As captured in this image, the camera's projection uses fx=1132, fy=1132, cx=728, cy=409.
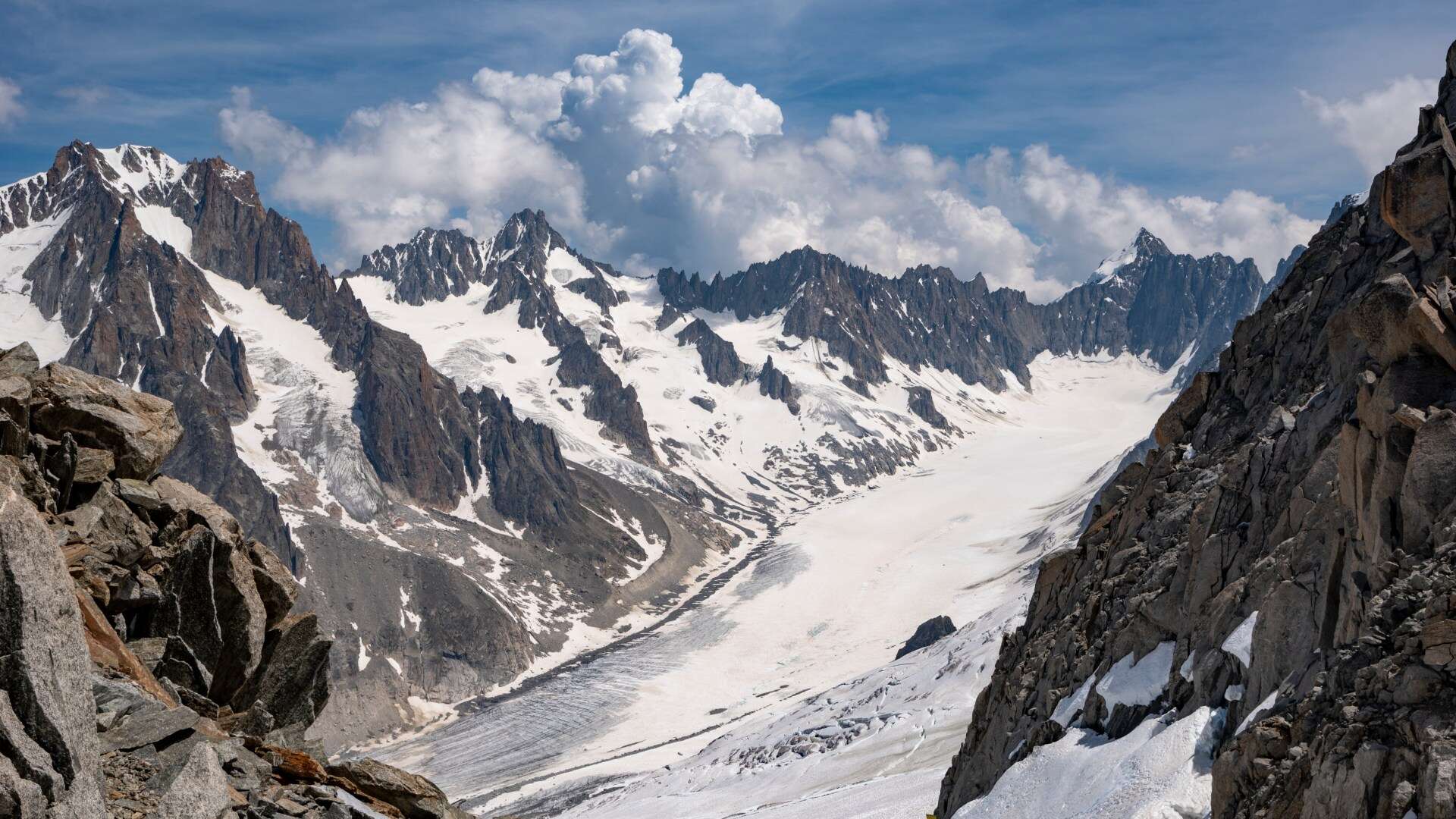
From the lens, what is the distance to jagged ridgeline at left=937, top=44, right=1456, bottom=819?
787 inches

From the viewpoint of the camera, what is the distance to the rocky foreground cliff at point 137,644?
1684 cm

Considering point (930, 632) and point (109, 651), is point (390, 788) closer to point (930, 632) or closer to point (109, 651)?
point (109, 651)

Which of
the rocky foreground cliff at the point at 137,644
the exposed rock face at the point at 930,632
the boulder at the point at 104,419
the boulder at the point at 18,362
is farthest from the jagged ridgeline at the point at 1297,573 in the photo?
the exposed rock face at the point at 930,632

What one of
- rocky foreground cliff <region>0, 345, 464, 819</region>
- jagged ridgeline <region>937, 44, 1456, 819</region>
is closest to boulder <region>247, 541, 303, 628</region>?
rocky foreground cliff <region>0, 345, 464, 819</region>

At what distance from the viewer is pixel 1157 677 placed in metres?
33.6

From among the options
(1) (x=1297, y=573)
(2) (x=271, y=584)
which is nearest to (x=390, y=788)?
(2) (x=271, y=584)

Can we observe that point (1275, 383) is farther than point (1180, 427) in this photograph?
No

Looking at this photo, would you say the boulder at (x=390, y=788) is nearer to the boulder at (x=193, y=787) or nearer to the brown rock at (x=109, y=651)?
the brown rock at (x=109, y=651)

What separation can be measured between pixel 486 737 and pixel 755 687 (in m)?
45.5

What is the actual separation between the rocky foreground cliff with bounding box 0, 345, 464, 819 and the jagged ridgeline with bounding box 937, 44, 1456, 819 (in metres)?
18.0

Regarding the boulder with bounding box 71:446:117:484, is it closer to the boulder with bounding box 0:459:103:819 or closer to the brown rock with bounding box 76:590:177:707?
the brown rock with bounding box 76:590:177:707

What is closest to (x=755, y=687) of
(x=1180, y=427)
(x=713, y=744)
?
(x=713, y=744)

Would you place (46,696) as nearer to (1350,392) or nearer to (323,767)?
(323,767)

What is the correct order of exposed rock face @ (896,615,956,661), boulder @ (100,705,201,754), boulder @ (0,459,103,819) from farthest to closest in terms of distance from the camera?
exposed rock face @ (896,615,956,661)
boulder @ (100,705,201,754)
boulder @ (0,459,103,819)
